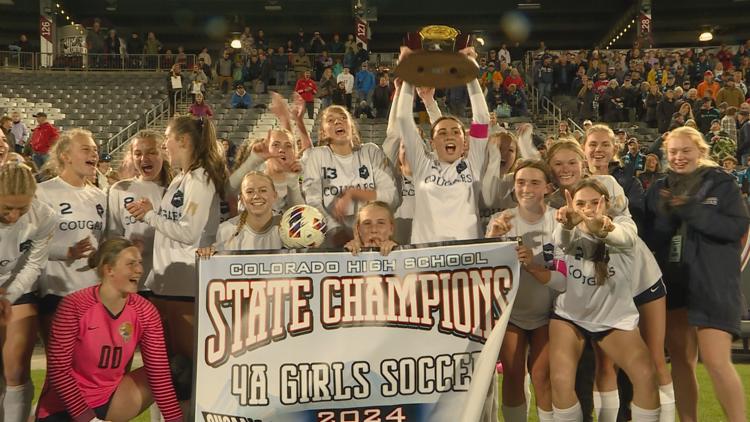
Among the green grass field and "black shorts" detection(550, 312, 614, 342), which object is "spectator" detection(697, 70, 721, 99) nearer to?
the green grass field

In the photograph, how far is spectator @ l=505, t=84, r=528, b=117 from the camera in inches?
726

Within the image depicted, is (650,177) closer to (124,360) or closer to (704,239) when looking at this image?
(704,239)

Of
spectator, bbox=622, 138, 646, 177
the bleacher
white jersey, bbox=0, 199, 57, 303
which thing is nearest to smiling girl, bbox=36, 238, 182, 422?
white jersey, bbox=0, 199, 57, 303

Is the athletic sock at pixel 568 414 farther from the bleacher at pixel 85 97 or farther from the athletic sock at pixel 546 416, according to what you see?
the bleacher at pixel 85 97

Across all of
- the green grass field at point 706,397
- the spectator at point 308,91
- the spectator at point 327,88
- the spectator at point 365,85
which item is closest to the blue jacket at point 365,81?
the spectator at point 365,85

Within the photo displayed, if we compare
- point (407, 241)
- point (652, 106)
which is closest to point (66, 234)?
point (407, 241)

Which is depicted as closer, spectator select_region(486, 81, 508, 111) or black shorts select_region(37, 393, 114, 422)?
black shorts select_region(37, 393, 114, 422)

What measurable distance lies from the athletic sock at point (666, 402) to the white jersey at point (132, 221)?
3.14 metres

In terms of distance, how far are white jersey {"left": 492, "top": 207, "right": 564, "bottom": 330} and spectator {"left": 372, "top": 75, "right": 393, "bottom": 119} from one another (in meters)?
13.6

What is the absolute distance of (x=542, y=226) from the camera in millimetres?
4660

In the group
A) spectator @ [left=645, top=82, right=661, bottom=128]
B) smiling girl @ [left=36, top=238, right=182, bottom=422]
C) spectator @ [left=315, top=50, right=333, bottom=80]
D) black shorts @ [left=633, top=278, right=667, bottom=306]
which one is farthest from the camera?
spectator @ [left=315, top=50, right=333, bottom=80]

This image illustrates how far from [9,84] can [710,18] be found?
25795 millimetres

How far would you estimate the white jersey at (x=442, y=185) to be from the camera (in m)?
4.81

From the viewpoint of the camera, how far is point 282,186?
5445mm
